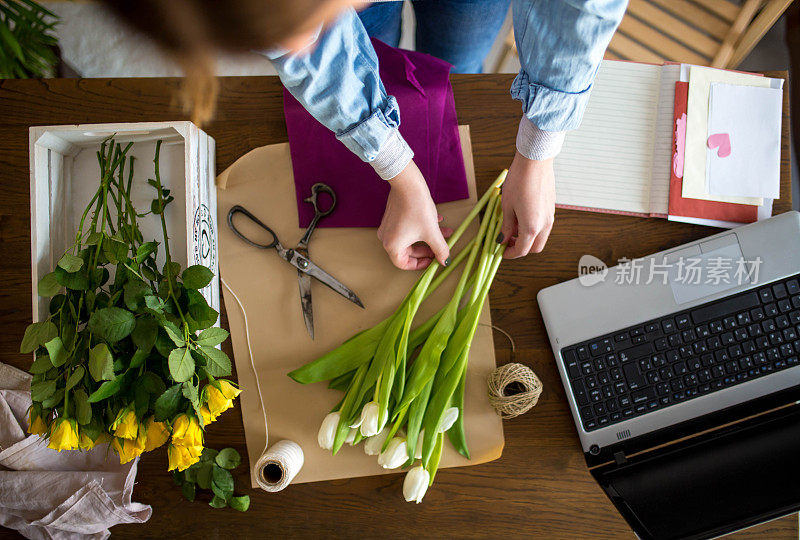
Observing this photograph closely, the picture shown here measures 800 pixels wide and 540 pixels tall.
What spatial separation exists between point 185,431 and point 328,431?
207 mm

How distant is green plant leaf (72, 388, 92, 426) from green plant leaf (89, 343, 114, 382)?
31 millimetres

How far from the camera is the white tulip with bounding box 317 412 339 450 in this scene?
77cm

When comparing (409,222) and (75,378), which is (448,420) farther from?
(75,378)

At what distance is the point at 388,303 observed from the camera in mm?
865

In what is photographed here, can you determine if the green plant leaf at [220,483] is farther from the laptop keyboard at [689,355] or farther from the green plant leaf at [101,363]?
the laptop keyboard at [689,355]

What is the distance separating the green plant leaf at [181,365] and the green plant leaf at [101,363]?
67 millimetres

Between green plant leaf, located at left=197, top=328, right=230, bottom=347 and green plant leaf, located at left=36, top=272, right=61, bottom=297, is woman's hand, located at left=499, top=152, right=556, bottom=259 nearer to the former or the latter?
green plant leaf, located at left=197, top=328, right=230, bottom=347

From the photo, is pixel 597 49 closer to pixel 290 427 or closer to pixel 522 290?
pixel 522 290

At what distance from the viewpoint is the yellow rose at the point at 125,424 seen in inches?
24.5

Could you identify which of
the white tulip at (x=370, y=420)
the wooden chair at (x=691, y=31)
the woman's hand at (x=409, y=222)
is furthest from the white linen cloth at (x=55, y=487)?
the wooden chair at (x=691, y=31)

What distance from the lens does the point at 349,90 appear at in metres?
0.63

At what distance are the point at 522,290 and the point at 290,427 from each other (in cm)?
43

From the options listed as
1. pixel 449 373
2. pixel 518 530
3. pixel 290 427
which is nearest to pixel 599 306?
pixel 449 373

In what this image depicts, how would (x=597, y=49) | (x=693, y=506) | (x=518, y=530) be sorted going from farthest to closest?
(x=518, y=530) → (x=693, y=506) → (x=597, y=49)
